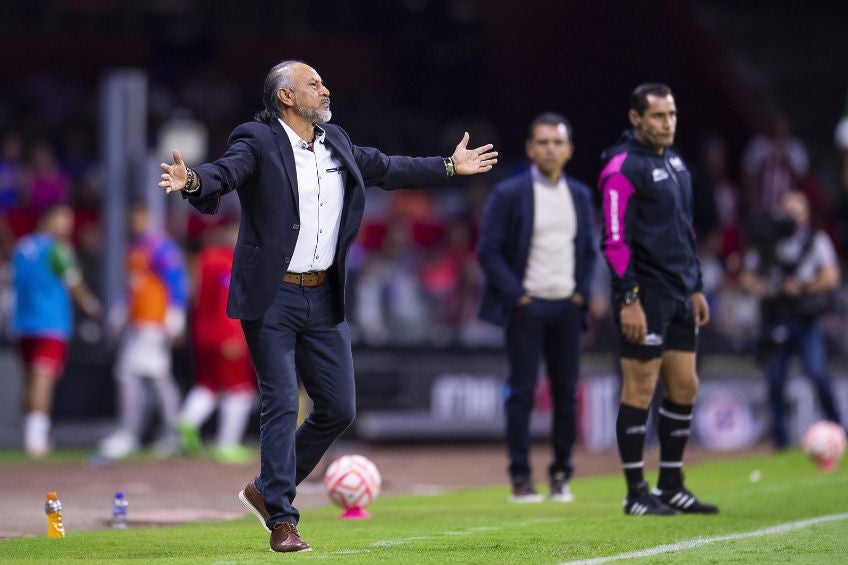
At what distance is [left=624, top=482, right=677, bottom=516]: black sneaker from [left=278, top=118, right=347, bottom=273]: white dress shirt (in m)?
2.66

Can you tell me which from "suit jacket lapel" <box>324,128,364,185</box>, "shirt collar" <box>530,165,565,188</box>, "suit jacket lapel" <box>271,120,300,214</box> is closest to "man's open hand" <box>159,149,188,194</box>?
"suit jacket lapel" <box>271,120,300,214</box>

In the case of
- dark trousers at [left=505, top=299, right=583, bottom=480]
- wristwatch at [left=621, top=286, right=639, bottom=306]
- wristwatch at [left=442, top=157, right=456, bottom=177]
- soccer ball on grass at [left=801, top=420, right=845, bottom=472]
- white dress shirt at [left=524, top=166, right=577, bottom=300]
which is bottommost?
soccer ball on grass at [left=801, top=420, right=845, bottom=472]

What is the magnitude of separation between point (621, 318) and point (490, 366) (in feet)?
29.7

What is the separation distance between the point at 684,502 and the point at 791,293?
6.60m

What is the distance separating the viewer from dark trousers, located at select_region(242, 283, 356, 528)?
754cm

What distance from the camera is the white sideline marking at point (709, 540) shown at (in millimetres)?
7320

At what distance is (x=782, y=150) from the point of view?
2264 centimetres

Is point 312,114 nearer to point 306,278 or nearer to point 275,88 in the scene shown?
point 275,88

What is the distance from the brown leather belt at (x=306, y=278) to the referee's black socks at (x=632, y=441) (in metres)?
2.44

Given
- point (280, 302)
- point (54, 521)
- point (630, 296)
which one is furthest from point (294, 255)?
point (630, 296)

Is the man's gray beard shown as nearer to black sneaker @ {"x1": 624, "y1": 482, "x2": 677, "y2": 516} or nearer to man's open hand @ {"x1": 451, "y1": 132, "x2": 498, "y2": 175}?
man's open hand @ {"x1": 451, "y1": 132, "x2": 498, "y2": 175}

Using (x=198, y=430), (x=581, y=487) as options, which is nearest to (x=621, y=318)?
(x=581, y=487)

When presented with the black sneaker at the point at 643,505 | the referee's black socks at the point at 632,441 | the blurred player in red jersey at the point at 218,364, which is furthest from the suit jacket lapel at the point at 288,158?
the blurred player in red jersey at the point at 218,364

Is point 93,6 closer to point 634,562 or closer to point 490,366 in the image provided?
point 490,366
